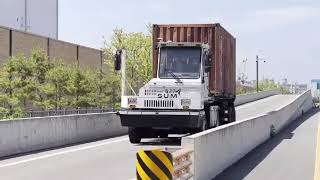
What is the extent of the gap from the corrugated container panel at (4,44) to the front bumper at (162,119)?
28.7m

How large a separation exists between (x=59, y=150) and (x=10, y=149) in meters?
1.77

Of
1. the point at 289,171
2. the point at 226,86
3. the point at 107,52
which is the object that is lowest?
the point at 289,171

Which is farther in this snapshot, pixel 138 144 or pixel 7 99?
pixel 7 99

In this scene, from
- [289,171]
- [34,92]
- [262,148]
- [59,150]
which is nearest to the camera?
[289,171]

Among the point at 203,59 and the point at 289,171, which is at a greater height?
the point at 203,59

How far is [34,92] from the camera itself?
43312 mm

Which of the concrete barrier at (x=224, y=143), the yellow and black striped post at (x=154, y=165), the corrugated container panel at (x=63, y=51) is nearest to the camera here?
Answer: the yellow and black striped post at (x=154, y=165)

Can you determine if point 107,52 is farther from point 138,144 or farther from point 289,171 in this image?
point 289,171

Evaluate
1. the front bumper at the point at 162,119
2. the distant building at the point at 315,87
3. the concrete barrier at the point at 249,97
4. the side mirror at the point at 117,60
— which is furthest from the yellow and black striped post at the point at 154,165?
the distant building at the point at 315,87

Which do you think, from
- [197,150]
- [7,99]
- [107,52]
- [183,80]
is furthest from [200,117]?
[107,52]

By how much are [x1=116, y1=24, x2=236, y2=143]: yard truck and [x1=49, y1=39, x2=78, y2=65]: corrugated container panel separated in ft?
116

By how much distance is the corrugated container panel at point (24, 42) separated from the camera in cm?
5019

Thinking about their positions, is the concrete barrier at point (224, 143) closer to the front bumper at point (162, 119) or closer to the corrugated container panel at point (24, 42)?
the front bumper at point (162, 119)

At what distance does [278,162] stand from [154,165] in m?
8.14
